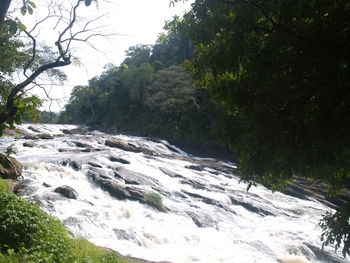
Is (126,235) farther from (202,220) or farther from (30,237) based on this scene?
(30,237)

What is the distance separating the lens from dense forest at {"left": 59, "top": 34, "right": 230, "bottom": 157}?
31469mm

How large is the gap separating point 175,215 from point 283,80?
687 cm

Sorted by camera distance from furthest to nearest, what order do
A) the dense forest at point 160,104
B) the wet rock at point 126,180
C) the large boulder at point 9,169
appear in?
the dense forest at point 160,104 < the wet rock at point 126,180 < the large boulder at point 9,169

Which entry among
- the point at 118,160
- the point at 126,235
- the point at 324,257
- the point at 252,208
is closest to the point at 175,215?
the point at 126,235

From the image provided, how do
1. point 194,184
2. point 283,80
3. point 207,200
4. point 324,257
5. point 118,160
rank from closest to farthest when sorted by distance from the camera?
point 283,80
point 324,257
point 207,200
point 194,184
point 118,160

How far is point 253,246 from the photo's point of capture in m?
7.93

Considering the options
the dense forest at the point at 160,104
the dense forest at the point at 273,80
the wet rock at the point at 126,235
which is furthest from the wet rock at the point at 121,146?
the dense forest at the point at 273,80

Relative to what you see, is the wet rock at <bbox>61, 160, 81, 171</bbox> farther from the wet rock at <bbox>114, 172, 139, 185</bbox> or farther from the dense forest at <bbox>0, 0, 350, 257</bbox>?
the dense forest at <bbox>0, 0, 350, 257</bbox>

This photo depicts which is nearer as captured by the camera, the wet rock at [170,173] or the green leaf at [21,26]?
the green leaf at [21,26]

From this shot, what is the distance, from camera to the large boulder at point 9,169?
8.36 m

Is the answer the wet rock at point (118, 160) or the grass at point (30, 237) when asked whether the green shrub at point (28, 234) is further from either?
the wet rock at point (118, 160)

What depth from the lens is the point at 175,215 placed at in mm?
8922

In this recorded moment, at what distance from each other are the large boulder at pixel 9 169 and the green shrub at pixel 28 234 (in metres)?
4.57

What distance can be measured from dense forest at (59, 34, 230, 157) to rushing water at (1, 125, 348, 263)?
1537 centimetres
